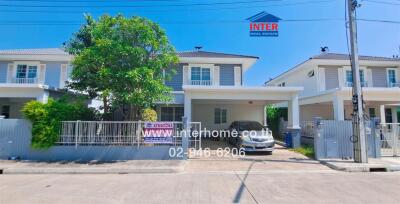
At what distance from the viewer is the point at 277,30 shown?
11.5 m

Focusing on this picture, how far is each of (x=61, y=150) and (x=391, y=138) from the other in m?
14.8

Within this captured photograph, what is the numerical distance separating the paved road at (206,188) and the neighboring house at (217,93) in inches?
236

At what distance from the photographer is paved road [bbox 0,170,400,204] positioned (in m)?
5.48

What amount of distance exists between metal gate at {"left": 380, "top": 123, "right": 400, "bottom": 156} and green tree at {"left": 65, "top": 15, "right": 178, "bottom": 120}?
10.4 m

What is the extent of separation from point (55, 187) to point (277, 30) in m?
10.8

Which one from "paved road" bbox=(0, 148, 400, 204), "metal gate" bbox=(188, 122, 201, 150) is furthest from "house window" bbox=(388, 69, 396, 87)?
"metal gate" bbox=(188, 122, 201, 150)

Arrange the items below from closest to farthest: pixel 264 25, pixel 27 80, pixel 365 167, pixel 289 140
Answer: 1. pixel 365 167
2. pixel 264 25
3. pixel 289 140
4. pixel 27 80

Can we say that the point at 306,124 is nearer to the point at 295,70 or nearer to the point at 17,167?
the point at 295,70

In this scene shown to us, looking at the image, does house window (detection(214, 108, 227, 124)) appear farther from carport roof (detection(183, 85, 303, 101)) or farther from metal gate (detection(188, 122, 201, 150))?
carport roof (detection(183, 85, 303, 101))

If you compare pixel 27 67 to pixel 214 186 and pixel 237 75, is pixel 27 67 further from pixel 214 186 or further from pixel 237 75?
pixel 214 186

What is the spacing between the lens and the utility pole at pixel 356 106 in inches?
385

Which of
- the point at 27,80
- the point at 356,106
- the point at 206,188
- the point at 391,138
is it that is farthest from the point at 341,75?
the point at 27,80

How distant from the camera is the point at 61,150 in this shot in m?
10.1

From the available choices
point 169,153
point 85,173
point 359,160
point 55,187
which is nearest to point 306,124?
point 359,160
